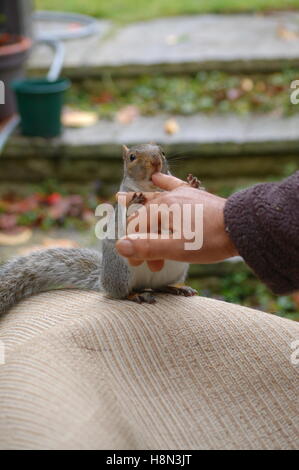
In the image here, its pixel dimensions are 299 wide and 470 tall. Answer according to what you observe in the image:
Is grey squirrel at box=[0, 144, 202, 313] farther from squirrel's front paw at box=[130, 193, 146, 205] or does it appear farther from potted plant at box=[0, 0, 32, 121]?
potted plant at box=[0, 0, 32, 121]

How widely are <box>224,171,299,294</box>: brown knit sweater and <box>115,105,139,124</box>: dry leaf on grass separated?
211 centimetres

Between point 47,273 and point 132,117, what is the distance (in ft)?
5.86

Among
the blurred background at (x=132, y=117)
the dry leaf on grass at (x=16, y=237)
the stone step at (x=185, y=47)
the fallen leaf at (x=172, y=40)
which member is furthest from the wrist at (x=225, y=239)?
the fallen leaf at (x=172, y=40)

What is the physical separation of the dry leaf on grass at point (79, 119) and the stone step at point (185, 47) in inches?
10.0

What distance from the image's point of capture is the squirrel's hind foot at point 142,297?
125 cm

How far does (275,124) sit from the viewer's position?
2.90m

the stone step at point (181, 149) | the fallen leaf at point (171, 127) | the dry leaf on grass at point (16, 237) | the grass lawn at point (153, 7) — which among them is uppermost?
the grass lawn at point (153, 7)

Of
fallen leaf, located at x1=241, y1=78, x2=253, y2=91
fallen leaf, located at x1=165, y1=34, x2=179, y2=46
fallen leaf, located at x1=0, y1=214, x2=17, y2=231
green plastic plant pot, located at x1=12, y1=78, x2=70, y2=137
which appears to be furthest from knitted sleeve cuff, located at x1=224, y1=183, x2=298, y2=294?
fallen leaf, located at x1=165, y1=34, x2=179, y2=46

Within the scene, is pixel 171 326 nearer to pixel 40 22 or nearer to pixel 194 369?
pixel 194 369

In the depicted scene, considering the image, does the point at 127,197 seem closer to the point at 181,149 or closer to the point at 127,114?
the point at 181,149

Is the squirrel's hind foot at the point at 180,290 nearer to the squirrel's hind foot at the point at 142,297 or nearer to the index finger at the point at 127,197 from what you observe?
the squirrel's hind foot at the point at 142,297

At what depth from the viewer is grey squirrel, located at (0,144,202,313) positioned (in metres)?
1.29

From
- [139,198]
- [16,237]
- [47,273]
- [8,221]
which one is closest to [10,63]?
[8,221]

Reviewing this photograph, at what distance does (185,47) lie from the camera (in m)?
3.39
